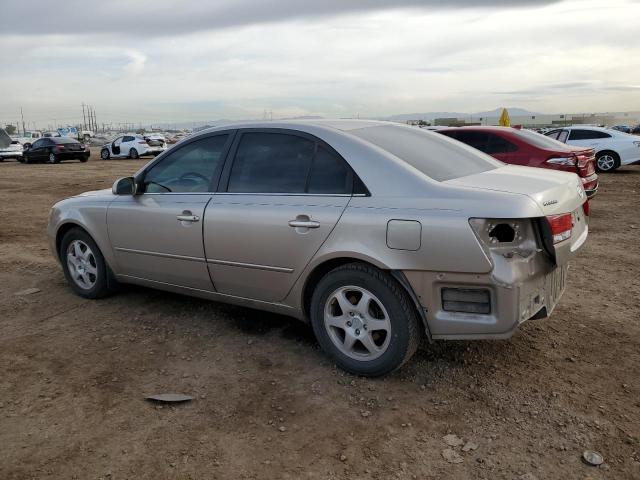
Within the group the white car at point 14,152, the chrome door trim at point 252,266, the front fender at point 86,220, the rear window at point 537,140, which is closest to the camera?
the chrome door trim at point 252,266

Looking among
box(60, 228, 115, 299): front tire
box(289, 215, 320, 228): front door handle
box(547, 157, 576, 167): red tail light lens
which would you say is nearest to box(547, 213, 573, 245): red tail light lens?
box(289, 215, 320, 228): front door handle

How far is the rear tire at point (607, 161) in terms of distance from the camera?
649 inches

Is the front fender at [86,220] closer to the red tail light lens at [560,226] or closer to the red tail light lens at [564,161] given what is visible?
the red tail light lens at [560,226]

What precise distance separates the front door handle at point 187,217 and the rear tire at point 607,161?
15570 millimetres

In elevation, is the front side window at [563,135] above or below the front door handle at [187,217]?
above

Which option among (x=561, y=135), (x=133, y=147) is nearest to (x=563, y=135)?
(x=561, y=135)

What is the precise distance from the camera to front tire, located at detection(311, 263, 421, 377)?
3283mm

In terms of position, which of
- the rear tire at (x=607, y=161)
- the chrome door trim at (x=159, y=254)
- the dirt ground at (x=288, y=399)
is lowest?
the dirt ground at (x=288, y=399)

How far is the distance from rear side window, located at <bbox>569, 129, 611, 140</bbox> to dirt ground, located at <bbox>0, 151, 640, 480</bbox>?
1264 centimetres

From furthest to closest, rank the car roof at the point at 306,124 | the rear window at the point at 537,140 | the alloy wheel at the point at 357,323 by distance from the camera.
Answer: the rear window at the point at 537,140, the car roof at the point at 306,124, the alloy wheel at the point at 357,323

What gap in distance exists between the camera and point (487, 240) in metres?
3.02

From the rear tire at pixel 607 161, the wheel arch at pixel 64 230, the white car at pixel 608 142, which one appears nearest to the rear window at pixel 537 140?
the wheel arch at pixel 64 230

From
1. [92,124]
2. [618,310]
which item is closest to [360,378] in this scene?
[618,310]

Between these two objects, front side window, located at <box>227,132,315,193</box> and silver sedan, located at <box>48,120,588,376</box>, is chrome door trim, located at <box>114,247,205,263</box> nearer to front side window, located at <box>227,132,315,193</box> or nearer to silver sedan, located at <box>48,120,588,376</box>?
silver sedan, located at <box>48,120,588,376</box>
